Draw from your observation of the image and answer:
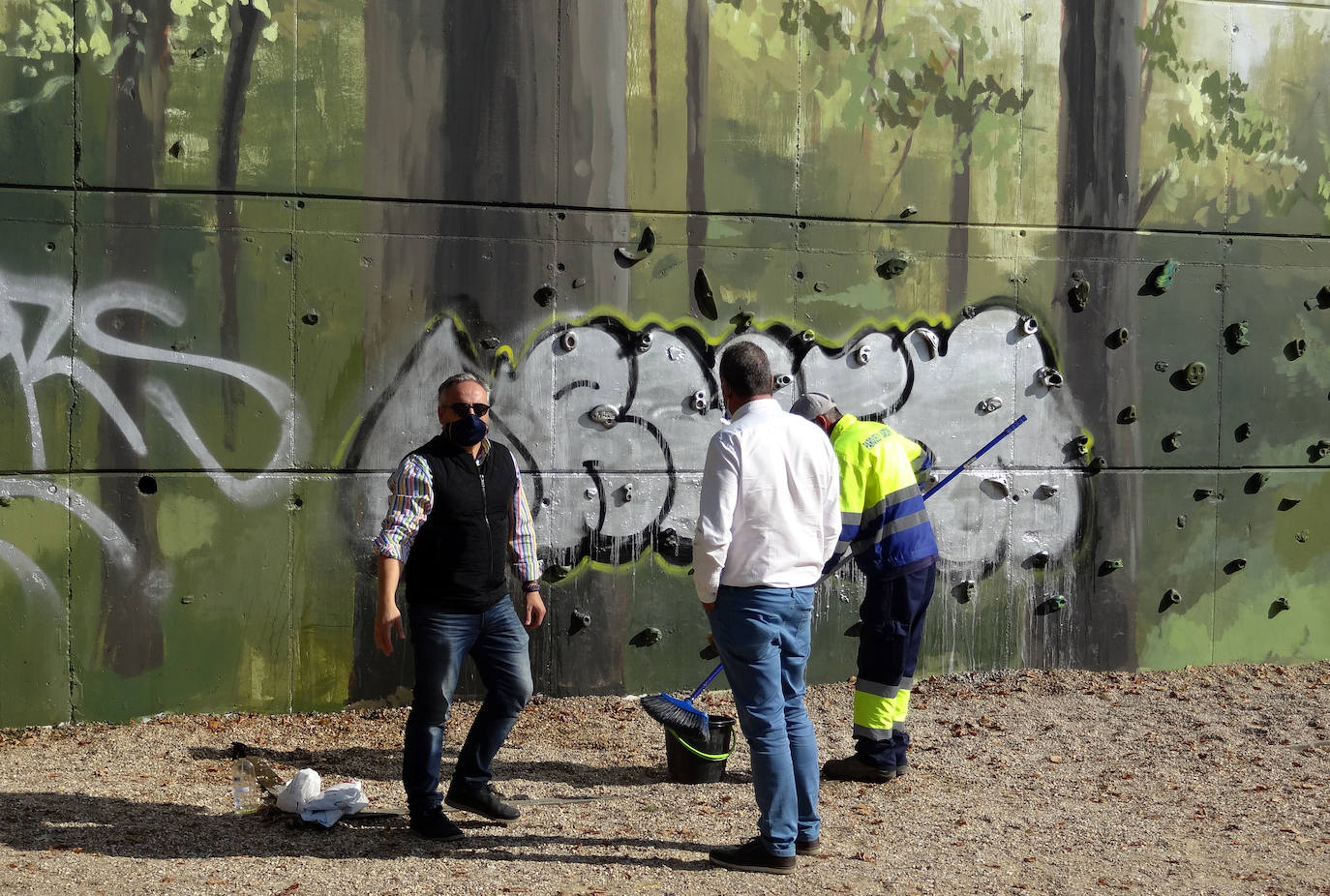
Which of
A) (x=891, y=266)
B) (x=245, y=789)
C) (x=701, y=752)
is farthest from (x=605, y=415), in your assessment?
(x=245, y=789)

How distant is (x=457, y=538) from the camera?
4.95 metres

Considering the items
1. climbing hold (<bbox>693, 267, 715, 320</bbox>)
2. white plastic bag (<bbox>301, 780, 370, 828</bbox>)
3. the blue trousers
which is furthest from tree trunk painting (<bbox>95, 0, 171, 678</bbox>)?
the blue trousers

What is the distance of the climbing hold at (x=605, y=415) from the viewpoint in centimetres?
719

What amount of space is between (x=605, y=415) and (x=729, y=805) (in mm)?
2394

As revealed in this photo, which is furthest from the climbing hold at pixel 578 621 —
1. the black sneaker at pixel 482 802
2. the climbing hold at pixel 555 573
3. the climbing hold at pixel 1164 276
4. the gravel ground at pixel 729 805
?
the climbing hold at pixel 1164 276

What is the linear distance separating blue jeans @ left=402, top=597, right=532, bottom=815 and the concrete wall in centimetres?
198

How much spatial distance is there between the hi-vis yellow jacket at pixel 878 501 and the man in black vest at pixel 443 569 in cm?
156

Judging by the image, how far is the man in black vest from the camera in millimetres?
4902

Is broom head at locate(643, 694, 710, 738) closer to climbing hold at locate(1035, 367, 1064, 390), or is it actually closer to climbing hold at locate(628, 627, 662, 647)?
climbing hold at locate(628, 627, 662, 647)

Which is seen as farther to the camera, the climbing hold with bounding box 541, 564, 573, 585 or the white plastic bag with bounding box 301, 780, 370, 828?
the climbing hold with bounding box 541, 564, 573, 585

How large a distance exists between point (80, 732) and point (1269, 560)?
6833 millimetres

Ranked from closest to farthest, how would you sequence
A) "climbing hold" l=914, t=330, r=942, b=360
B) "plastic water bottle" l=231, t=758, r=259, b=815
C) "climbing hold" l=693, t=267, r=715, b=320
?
"plastic water bottle" l=231, t=758, r=259, b=815 < "climbing hold" l=693, t=267, r=715, b=320 < "climbing hold" l=914, t=330, r=942, b=360

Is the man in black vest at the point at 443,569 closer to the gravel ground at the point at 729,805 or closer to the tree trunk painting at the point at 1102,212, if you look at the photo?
the gravel ground at the point at 729,805

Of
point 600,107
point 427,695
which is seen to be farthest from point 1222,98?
point 427,695
